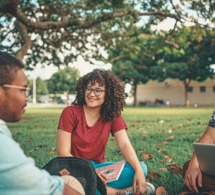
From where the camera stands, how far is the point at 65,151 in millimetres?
3504

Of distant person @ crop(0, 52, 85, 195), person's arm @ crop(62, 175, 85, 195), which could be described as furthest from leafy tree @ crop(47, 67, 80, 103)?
distant person @ crop(0, 52, 85, 195)

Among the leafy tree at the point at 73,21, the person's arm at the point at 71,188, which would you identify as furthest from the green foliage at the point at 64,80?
the person's arm at the point at 71,188

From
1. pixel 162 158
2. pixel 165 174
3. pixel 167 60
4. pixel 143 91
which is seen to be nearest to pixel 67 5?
pixel 162 158

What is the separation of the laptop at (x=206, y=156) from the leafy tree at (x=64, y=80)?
75163 millimetres

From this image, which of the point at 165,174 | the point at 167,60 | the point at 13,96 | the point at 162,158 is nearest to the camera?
the point at 13,96

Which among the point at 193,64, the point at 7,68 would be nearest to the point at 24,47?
the point at 7,68

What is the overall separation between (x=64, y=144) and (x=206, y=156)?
1404 millimetres

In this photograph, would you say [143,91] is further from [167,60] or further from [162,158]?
[162,158]

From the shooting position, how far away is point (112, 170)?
11.5 ft

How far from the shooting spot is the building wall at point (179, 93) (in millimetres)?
48125

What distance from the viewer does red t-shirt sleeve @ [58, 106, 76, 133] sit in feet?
11.9

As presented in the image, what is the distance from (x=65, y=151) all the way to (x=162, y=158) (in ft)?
8.11

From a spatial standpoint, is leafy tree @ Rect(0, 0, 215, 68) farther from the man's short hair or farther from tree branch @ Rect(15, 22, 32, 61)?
the man's short hair

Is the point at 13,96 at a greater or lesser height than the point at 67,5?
lesser
